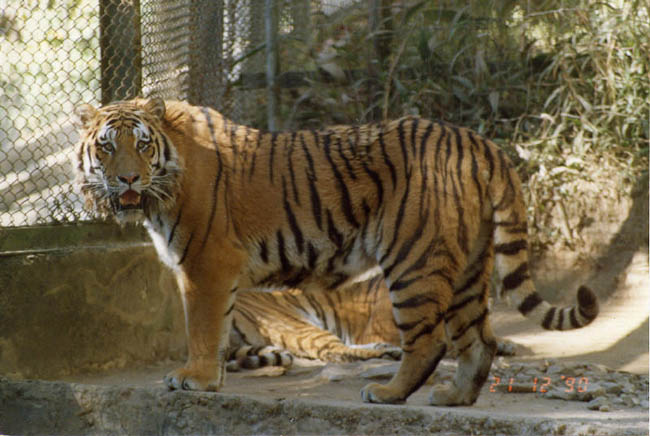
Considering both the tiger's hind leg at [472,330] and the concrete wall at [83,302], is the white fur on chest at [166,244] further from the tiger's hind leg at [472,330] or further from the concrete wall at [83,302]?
the tiger's hind leg at [472,330]

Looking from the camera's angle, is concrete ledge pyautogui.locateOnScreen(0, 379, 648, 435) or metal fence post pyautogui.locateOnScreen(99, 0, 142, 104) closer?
concrete ledge pyautogui.locateOnScreen(0, 379, 648, 435)

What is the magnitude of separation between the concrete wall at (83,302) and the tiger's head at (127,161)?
955mm

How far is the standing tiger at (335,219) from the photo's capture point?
410 cm

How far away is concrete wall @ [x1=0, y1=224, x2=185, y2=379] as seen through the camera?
5.05m

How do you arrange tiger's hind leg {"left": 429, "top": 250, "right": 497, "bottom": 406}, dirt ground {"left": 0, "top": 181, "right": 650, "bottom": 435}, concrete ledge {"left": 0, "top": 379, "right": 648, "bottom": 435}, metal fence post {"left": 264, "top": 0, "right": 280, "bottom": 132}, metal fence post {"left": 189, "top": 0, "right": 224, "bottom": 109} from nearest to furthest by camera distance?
concrete ledge {"left": 0, "top": 379, "right": 648, "bottom": 435} → dirt ground {"left": 0, "top": 181, "right": 650, "bottom": 435} → tiger's hind leg {"left": 429, "top": 250, "right": 497, "bottom": 406} → metal fence post {"left": 189, "top": 0, "right": 224, "bottom": 109} → metal fence post {"left": 264, "top": 0, "right": 280, "bottom": 132}

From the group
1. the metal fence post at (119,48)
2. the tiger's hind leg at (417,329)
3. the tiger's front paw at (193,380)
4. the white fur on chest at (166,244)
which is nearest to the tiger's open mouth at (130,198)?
the white fur on chest at (166,244)

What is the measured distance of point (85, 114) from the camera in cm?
445

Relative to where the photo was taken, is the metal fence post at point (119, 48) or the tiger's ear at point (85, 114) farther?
the metal fence post at point (119, 48)

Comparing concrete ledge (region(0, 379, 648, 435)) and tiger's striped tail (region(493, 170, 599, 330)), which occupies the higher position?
tiger's striped tail (region(493, 170, 599, 330))

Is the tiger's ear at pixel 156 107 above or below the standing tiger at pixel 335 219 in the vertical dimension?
above

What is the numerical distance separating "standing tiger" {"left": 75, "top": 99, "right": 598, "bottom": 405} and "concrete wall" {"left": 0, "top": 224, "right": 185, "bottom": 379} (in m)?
0.90

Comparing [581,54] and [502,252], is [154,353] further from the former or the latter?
[581,54]

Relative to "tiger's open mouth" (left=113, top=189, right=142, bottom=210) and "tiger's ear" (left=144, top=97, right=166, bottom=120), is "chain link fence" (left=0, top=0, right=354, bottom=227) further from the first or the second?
"tiger's open mouth" (left=113, top=189, right=142, bottom=210)
